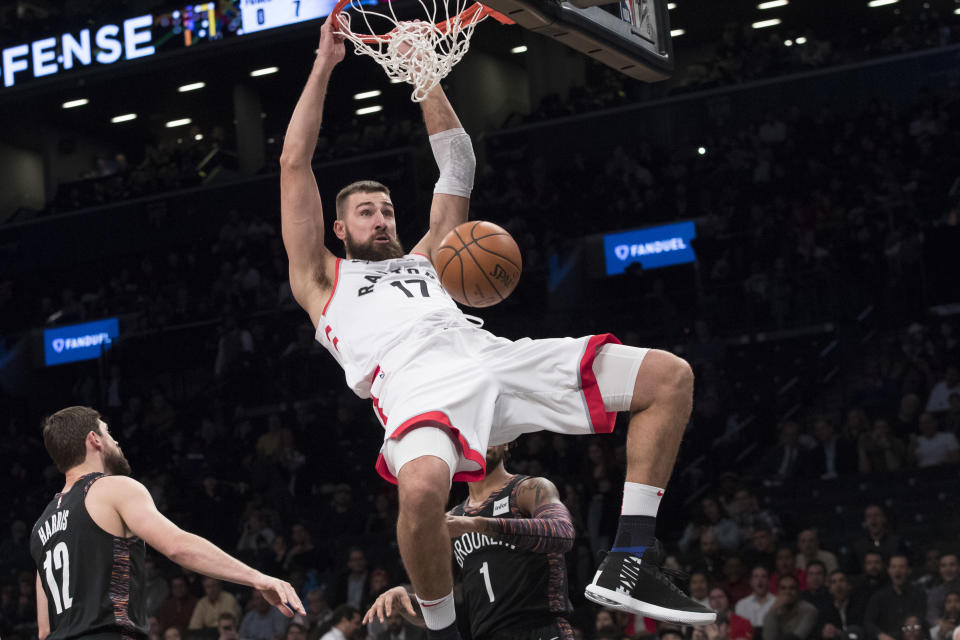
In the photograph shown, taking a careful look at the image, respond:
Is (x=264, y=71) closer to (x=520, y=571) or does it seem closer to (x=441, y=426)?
(x=520, y=571)

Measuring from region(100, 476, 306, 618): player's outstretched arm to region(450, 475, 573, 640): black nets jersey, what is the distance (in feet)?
4.63

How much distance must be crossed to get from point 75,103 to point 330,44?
76.4 feet

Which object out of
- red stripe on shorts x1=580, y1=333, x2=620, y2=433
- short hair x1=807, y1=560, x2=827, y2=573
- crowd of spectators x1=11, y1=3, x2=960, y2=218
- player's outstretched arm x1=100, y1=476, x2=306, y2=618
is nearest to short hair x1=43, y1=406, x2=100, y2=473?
player's outstretched arm x1=100, y1=476, x2=306, y2=618

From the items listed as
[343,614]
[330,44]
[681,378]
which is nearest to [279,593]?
[681,378]

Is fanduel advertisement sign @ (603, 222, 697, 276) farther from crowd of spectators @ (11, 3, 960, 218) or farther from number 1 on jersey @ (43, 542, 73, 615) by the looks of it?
number 1 on jersey @ (43, 542, 73, 615)

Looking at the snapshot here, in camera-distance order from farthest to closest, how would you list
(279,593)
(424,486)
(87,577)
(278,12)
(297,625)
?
(278,12) → (297,625) → (87,577) → (279,593) → (424,486)

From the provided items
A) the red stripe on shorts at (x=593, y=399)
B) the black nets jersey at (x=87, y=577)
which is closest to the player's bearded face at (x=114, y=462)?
the black nets jersey at (x=87, y=577)

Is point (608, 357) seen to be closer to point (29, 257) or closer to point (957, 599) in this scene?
point (957, 599)

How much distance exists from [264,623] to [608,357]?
835 centimetres

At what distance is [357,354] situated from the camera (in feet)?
15.8

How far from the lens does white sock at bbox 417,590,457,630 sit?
14.6 feet

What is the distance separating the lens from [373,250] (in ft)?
16.8

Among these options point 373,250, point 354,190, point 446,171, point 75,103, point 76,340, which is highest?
point 75,103

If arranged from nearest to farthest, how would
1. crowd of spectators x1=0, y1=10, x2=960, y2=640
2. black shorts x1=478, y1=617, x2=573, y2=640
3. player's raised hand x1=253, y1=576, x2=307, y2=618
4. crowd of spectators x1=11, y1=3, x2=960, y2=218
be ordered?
1. player's raised hand x1=253, y1=576, x2=307, y2=618
2. black shorts x1=478, y1=617, x2=573, y2=640
3. crowd of spectators x1=0, y1=10, x2=960, y2=640
4. crowd of spectators x1=11, y1=3, x2=960, y2=218
